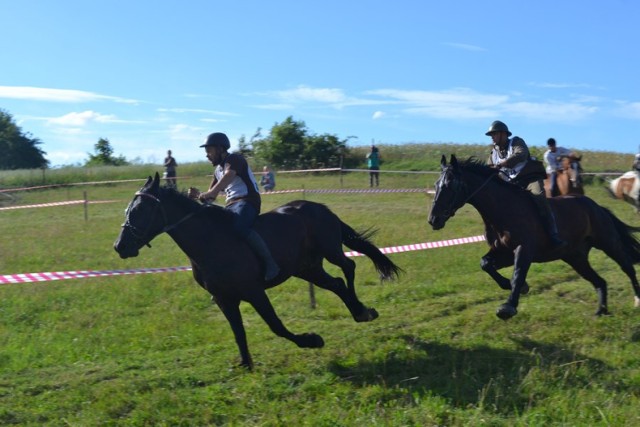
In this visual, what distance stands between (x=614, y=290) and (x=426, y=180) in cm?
2048

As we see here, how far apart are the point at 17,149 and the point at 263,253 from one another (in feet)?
204

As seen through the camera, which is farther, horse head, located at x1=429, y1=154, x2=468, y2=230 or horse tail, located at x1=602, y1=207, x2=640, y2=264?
horse tail, located at x1=602, y1=207, x2=640, y2=264

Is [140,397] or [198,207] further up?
[198,207]

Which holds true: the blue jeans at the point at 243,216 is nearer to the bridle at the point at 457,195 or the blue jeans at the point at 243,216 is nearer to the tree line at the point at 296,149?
the bridle at the point at 457,195

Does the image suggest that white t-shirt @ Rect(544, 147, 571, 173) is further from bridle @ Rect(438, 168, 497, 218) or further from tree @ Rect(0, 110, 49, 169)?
tree @ Rect(0, 110, 49, 169)

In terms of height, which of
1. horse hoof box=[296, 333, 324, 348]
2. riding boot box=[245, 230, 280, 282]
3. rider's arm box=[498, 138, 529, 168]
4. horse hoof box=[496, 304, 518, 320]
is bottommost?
horse hoof box=[296, 333, 324, 348]

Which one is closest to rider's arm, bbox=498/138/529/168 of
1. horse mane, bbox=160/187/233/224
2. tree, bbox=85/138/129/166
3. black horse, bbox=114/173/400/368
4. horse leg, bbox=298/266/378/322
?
horse leg, bbox=298/266/378/322

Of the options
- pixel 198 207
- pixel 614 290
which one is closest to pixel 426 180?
pixel 614 290

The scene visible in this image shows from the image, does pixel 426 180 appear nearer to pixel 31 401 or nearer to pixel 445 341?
pixel 445 341

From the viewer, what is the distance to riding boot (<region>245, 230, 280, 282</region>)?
7.70m

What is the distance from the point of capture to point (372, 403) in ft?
21.0

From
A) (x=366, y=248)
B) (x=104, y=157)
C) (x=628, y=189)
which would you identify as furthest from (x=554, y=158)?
(x=104, y=157)

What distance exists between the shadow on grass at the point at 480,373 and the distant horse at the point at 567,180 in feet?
34.3

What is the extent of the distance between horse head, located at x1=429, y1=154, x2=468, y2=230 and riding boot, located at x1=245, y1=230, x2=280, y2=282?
6.62 feet
